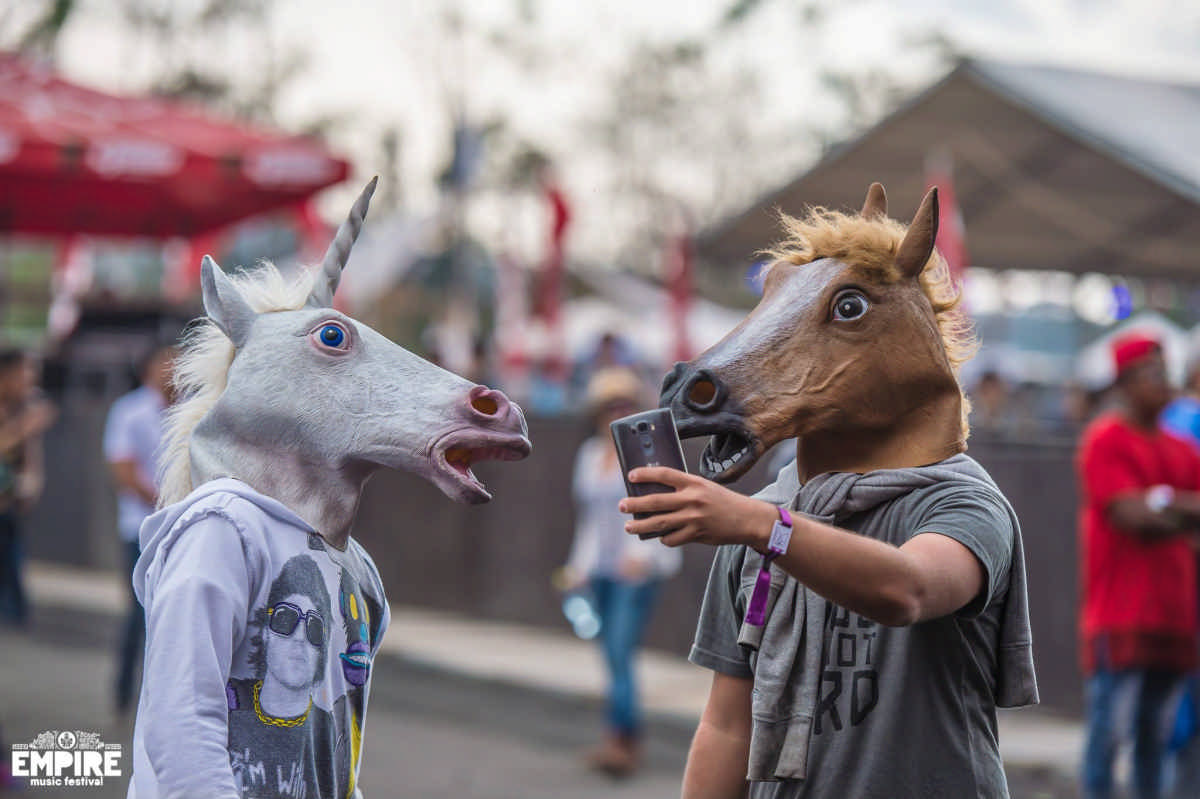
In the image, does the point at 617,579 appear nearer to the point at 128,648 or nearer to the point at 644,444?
the point at 128,648

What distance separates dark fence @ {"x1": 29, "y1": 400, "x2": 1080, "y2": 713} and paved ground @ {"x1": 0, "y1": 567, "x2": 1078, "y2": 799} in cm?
22

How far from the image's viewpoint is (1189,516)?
5.40 m

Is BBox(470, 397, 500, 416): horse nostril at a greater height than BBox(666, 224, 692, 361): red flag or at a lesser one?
lesser

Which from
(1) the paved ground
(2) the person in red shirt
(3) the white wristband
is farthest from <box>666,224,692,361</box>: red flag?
(3) the white wristband

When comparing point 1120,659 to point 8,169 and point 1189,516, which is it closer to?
point 1189,516

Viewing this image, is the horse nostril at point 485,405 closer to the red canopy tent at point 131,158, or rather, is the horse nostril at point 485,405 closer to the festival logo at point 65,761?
the festival logo at point 65,761

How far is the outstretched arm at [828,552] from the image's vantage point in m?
1.85

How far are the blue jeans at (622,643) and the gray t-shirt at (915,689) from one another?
4.87m

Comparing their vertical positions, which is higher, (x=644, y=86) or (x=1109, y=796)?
(x=644, y=86)

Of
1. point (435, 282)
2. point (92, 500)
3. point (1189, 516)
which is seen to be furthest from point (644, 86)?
point (1189, 516)

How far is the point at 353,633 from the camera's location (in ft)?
7.75

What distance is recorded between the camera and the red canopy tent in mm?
12633

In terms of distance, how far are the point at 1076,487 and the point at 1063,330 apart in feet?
63.3

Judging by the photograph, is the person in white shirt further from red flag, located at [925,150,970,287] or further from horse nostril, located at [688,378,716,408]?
horse nostril, located at [688,378,716,408]
